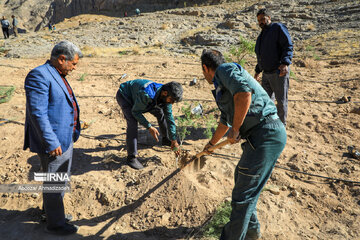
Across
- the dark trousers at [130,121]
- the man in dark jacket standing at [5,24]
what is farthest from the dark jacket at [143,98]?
the man in dark jacket standing at [5,24]

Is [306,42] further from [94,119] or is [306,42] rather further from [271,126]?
[271,126]

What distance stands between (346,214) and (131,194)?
2.38 metres

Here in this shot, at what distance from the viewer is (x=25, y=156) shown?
3.74 m

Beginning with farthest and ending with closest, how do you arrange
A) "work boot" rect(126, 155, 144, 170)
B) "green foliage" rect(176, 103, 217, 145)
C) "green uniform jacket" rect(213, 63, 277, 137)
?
1. "green foliage" rect(176, 103, 217, 145)
2. "work boot" rect(126, 155, 144, 170)
3. "green uniform jacket" rect(213, 63, 277, 137)

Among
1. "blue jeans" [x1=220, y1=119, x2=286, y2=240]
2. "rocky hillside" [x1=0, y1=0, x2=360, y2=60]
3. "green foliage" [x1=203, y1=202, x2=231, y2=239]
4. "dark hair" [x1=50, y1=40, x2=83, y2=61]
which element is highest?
"rocky hillside" [x1=0, y1=0, x2=360, y2=60]

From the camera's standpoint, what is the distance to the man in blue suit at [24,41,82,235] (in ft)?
6.77

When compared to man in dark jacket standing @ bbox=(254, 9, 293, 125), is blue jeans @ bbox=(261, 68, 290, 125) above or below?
below

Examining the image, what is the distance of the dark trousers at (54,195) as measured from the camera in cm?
229

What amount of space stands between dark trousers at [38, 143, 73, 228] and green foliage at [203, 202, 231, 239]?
1.41m

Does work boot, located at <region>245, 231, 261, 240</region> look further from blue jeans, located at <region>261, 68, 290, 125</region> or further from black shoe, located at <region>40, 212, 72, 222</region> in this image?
blue jeans, located at <region>261, 68, 290, 125</region>

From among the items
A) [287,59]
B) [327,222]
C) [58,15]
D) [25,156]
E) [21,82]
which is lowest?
[327,222]

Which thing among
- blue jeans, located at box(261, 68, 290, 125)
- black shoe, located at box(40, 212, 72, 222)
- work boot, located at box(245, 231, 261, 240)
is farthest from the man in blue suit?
blue jeans, located at box(261, 68, 290, 125)

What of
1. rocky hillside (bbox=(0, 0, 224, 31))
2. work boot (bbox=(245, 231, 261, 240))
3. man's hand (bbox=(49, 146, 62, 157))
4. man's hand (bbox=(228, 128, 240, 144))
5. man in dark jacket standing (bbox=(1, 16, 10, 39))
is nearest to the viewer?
man's hand (bbox=(228, 128, 240, 144))

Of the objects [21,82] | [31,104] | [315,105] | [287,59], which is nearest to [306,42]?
[315,105]
